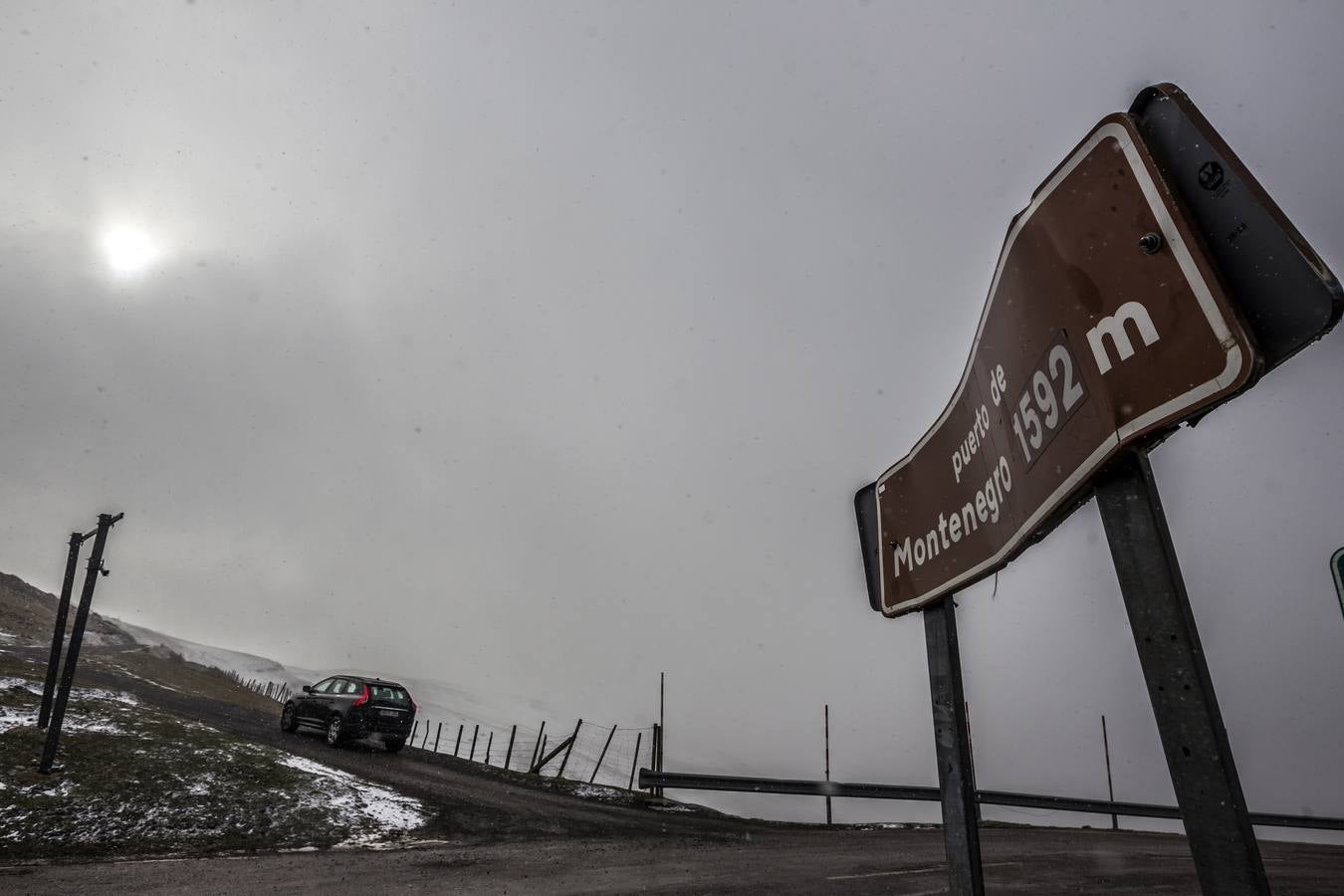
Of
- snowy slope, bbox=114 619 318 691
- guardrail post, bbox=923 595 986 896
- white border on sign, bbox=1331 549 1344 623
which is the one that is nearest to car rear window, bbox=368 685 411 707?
guardrail post, bbox=923 595 986 896

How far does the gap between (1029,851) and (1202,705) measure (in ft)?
42.9

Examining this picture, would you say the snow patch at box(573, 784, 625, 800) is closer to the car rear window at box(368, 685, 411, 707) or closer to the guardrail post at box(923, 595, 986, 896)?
the car rear window at box(368, 685, 411, 707)

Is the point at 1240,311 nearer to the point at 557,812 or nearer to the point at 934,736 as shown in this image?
the point at 934,736

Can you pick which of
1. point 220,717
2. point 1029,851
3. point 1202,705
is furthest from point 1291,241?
point 220,717

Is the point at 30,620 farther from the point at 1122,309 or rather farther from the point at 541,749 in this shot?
the point at 1122,309

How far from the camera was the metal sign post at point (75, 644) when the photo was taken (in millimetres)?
9750

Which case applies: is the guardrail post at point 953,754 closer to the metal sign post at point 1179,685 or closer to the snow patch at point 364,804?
the metal sign post at point 1179,685

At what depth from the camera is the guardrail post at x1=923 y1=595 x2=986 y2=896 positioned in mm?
A: 2510

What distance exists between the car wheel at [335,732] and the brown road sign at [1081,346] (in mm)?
17516

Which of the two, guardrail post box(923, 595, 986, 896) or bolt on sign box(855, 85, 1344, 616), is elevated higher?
bolt on sign box(855, 85, 1344, 616)

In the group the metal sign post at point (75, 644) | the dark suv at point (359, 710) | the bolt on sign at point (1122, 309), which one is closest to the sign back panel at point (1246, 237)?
the bolt on sign at point (1122, 309)

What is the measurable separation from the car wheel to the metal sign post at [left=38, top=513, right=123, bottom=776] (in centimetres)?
619

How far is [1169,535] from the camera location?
158 cm

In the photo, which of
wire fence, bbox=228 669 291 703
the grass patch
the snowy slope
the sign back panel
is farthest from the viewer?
the snowy slope
